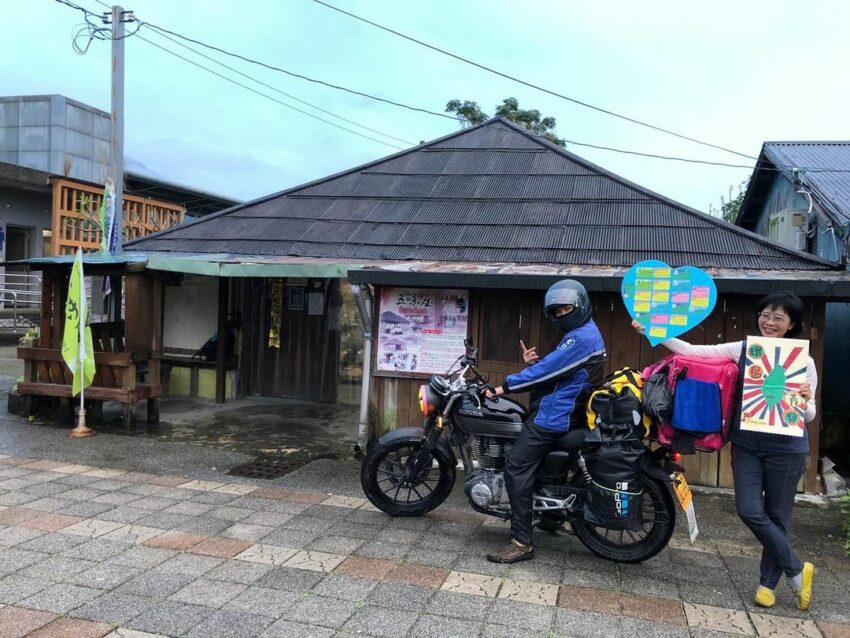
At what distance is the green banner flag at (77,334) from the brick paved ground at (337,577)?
7.94ft

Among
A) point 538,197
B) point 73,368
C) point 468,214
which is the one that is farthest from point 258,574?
point 538,197

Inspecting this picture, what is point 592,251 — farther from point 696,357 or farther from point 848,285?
point 696,357

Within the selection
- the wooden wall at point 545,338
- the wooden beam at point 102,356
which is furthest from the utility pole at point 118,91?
the wooden wall at point 545,338

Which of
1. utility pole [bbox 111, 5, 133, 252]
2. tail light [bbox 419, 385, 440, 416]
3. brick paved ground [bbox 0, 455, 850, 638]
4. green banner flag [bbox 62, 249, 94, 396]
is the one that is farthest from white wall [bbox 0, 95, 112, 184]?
tail light [bbox 419, 385, 440, 416]

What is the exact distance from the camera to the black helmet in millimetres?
4273

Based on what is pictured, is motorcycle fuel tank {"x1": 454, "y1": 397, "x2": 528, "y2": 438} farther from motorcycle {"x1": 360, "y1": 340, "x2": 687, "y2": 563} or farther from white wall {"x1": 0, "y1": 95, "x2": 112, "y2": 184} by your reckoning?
white wall {"x1": 0, "y1": 95, "x2": 112, "y2": 184}

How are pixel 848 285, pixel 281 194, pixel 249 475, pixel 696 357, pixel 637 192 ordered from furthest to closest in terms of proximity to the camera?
pixel 281 194 → pixel 637 192 → pixel 249 475 → pixel 848 285 → pixel 696 357

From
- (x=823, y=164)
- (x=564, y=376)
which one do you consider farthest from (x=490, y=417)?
(x=823, y=164)

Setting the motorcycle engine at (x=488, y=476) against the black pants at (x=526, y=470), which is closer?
the black pants at (x=526, y=470)

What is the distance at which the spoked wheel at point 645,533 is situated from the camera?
414 centimetres

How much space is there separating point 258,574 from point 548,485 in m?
1.97

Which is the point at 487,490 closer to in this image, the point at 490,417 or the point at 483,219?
the point at 490,417

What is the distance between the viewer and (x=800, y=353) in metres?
3.53

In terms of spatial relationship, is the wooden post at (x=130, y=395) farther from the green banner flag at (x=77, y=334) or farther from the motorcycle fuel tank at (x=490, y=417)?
the motorcycle fuel tank at (x=490, y=417)
